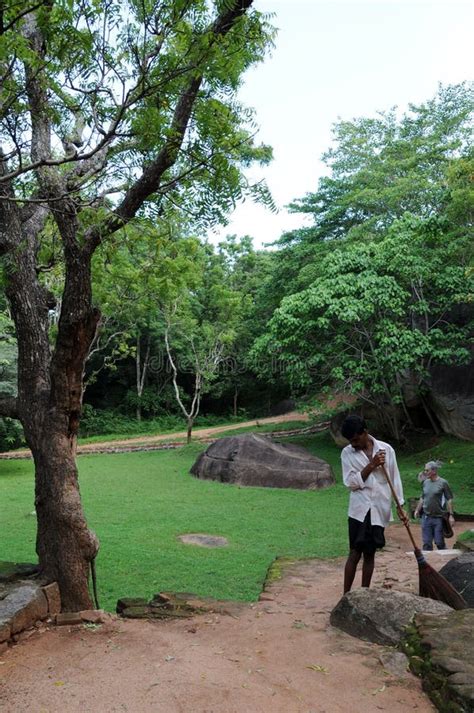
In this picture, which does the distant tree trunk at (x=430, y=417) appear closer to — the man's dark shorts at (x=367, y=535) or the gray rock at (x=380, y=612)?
the man's dark shorts at (x=367, y=535)

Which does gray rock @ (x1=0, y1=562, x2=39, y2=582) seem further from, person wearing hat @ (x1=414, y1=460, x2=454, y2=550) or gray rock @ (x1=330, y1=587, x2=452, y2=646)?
person wearing hat @ (x1=414, y1=460, x2=454, y2=550)

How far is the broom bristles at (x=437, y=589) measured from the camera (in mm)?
4656

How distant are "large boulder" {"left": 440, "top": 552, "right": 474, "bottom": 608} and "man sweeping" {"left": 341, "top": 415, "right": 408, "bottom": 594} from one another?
0.79m

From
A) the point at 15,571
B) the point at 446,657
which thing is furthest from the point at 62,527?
the point at 446,657

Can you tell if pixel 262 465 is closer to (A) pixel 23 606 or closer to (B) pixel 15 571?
(B) pixel 15 571

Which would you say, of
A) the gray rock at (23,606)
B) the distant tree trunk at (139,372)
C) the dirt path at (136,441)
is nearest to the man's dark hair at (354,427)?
the gray rock at (23,606)

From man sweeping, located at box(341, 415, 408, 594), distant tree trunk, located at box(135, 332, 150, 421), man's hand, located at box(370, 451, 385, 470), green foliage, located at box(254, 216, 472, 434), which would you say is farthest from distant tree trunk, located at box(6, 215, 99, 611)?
distant tree trunk, located at box(135, 332, 150, 421)

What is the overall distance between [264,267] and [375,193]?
1322 centimetres

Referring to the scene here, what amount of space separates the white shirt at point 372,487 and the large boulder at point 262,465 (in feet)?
30.7

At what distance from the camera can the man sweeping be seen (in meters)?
4.95

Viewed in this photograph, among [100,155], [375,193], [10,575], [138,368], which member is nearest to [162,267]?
[100,155]

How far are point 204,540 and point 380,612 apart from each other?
533 centimetres

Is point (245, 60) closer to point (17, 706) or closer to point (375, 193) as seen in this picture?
point (17, 706)

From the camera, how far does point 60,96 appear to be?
205 inches
